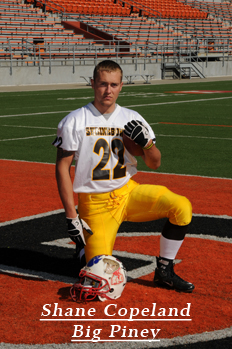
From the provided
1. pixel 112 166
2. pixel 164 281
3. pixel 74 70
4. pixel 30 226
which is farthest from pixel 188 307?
pixel 74 70

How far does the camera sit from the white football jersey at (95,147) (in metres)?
4.31

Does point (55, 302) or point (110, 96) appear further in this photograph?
point (110, 96)

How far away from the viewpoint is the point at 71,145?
4266 millimetres

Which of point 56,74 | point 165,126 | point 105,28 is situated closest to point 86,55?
point 56,74

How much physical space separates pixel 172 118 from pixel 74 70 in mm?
17565

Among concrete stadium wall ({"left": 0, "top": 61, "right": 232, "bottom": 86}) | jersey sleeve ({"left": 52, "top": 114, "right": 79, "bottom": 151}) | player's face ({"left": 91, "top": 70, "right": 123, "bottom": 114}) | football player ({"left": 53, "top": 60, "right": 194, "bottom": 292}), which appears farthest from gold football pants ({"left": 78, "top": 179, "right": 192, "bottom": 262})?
concrete stadium wall ({"left": 0, "top": 61, "right": 232, "bottom": 86})

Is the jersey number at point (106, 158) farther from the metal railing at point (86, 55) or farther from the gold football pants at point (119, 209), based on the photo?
the metal railing at point (86, 55)

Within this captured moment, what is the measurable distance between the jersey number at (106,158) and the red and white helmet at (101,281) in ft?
2.10

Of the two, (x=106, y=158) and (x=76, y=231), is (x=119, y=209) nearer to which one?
(x=106, y=158)

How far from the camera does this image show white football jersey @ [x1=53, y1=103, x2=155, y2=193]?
431cm

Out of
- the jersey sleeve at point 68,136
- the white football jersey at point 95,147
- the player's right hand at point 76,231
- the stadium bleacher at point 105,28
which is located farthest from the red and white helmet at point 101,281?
the stadium bleacher at point 105,28

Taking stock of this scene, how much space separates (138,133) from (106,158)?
1.33ft

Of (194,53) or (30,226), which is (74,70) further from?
(30,226)

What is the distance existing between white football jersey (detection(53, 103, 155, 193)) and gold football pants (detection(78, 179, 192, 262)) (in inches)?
3.2
